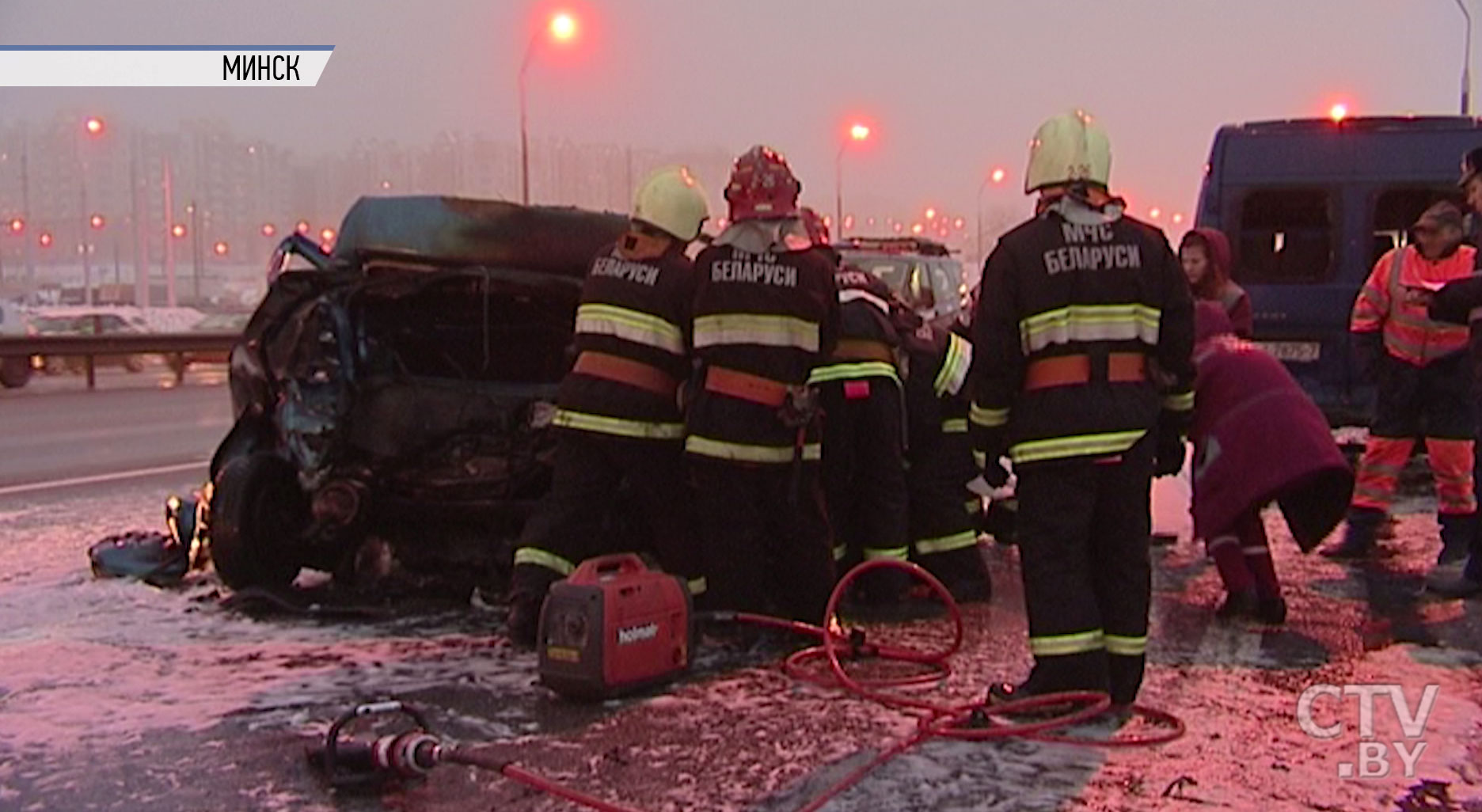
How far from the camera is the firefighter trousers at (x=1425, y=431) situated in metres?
6.91

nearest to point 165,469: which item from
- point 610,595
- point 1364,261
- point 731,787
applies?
point 610,595

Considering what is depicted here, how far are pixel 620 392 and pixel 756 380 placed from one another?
0.50 m

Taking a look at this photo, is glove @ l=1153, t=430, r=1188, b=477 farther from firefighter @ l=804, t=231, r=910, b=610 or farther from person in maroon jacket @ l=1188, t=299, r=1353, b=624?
firefighter @ l=804, t=231, r=910, b=610

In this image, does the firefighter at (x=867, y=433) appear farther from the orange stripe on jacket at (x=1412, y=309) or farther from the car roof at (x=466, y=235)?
the orange stripe on jacket at (x=1412, y=309)

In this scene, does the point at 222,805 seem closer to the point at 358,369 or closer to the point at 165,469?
the point at 358,369

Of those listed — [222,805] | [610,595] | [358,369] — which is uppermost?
[358,369]

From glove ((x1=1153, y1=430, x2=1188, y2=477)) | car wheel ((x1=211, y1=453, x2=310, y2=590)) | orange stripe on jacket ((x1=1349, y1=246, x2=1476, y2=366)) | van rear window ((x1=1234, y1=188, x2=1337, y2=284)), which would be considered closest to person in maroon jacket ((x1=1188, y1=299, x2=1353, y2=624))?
glove ((x1=1153, y1=430, x2=1188, y2=477))

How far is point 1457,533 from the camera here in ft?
22.2

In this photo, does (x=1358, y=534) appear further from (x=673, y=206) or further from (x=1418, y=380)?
(x=673, y=206)

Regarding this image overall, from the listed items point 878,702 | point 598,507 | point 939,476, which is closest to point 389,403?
point 598,507

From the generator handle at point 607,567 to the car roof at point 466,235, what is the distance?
6.01 feet

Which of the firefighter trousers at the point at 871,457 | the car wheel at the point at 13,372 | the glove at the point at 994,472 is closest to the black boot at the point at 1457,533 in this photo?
the firefighter trousers at the point at 871,457

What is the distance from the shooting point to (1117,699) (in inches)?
177

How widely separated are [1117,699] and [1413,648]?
1.52 m
